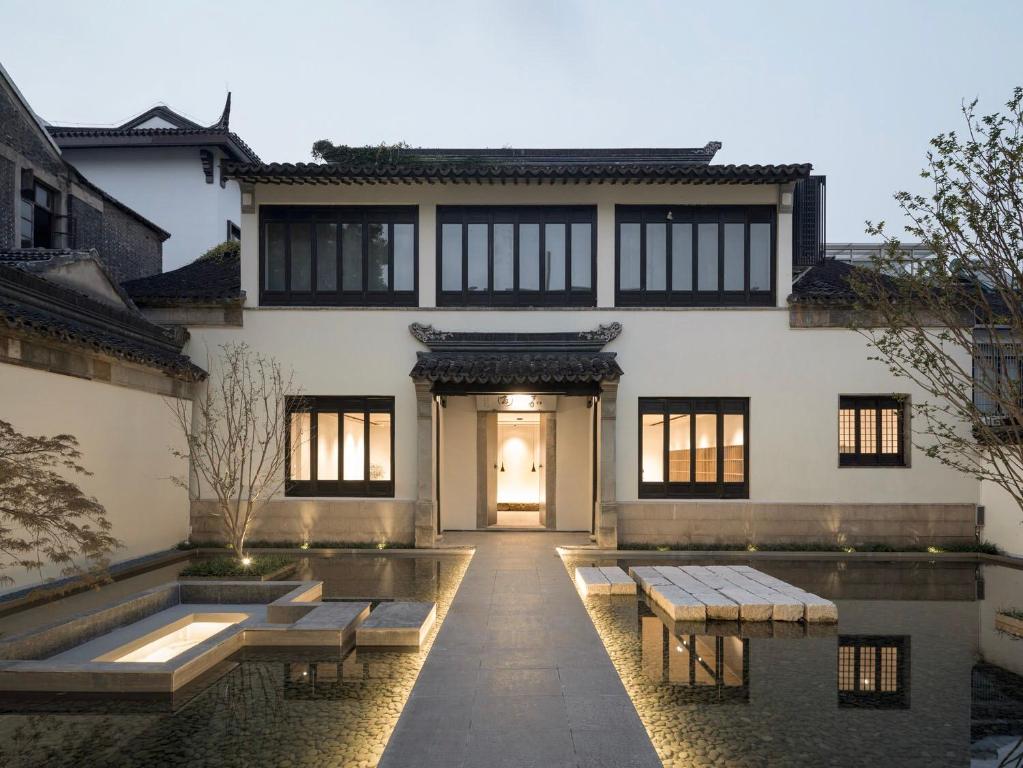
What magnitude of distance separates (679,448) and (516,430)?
459cm

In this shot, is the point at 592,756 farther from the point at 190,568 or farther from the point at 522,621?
the point at 190,568

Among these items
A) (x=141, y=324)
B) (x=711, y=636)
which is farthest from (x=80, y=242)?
(x=711, y=636)

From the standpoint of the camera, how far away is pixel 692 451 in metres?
13.3

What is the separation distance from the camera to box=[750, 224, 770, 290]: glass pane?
13508mm

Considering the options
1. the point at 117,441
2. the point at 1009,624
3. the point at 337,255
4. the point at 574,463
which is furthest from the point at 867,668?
the point at 337,255

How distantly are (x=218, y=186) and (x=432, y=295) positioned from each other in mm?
13825

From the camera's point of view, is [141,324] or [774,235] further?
[774,235]

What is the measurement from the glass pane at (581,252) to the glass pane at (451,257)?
2.30 meters

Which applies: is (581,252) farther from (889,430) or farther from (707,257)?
(889,430)

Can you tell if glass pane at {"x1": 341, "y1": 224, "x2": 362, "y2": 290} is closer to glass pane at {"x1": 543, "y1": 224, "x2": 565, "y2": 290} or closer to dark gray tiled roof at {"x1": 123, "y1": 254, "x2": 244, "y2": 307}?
dark gray tiled roof at {"x1": 123, "y1": 254, "x2": 244, "y2": 307}

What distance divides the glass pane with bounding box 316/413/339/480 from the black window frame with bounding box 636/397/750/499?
5951mm

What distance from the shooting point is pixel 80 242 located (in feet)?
54.8

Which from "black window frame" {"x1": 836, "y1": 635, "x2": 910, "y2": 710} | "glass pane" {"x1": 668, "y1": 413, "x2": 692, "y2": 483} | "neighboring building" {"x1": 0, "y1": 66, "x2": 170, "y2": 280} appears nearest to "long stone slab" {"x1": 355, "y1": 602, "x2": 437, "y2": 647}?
"black window frame" {"x1": 836, "y1": 635, "x2": 910, "y2": 710}

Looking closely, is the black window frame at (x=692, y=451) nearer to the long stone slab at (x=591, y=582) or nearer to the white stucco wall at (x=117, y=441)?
the long stone slab at (x=591, y=582)
